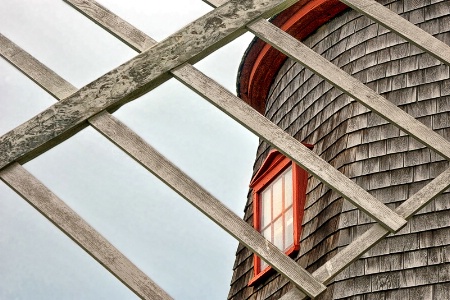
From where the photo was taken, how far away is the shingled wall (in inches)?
197

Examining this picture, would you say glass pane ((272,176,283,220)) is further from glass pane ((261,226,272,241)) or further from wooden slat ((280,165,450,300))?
wooden slat ((280,165,450,300))

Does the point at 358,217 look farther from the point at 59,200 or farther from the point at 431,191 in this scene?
the point at 59,200

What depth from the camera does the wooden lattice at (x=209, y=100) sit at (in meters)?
2.80

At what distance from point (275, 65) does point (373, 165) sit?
221 cm

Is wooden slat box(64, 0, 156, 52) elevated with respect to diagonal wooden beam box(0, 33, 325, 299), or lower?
elevated

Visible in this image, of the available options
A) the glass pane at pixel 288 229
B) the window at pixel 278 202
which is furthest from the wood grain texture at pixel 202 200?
the glass pane at pixel 288 229

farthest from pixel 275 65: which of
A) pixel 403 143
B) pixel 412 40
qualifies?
pixel 412 40

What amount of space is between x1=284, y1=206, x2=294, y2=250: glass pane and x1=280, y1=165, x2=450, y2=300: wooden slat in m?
3.25

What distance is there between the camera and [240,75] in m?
7.97

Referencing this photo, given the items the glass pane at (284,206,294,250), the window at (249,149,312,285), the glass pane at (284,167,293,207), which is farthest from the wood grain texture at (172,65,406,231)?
the glass pane at (284,167,293,207)

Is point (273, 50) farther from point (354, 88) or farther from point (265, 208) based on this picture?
point (354, 88)

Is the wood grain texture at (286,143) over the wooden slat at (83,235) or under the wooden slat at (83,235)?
over

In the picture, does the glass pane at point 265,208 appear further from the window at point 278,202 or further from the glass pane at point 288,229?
the glass pane at point 288,229

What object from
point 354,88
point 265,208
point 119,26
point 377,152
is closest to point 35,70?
point 119,26
